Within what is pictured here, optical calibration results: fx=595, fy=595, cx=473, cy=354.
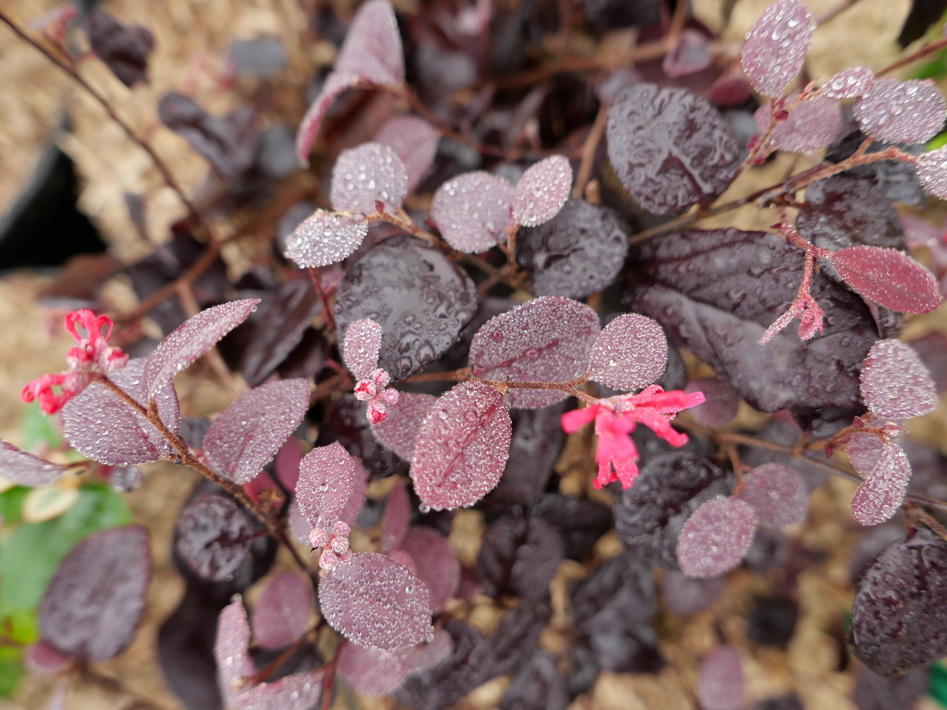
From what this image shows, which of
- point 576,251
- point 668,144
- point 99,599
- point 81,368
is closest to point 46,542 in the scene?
point 99,599

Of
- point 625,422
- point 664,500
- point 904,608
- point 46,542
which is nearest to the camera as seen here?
point 625,422

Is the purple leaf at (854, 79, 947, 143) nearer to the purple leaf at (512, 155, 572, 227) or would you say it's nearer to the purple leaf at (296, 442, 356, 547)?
the purple leaf at (512, 155, 572, 227)

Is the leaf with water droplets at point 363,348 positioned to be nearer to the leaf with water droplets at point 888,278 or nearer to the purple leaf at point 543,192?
the purple leaf at point 543,192

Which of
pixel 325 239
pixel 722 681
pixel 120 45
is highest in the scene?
pixel 120 45

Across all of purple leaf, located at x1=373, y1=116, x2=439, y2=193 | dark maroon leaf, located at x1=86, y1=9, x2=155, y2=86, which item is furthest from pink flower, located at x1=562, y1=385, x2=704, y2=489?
dark maroon leaf, located at x1=86, y1=9, x2=155, y2=86

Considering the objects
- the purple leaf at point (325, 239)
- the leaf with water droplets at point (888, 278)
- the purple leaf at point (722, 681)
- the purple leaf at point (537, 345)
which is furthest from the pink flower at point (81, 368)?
the purple leaf at point (722, 681)

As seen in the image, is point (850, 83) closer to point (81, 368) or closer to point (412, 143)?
point (412, 143)
